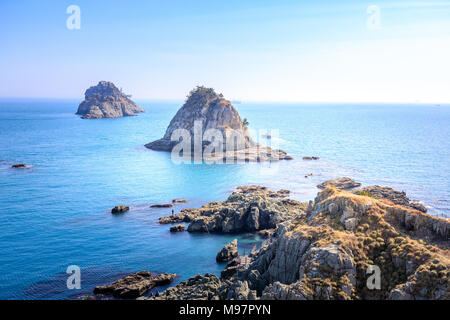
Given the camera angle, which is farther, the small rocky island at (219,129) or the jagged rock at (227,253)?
the small rocky island at (219,129)

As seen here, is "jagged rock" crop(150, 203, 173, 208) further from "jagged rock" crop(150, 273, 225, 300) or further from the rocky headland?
the rocky headland

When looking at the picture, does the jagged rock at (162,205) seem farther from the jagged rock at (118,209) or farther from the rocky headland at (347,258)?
the rocky headland at (347,258)

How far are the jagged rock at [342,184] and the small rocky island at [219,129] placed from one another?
37351 mm

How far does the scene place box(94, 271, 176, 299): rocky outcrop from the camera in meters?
43.8

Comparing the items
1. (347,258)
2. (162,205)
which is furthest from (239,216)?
(347,258)

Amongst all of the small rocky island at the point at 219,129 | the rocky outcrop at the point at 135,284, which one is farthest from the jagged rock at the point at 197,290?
the small rocky island at the point at 219,129

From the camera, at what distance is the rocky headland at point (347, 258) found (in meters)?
30.0

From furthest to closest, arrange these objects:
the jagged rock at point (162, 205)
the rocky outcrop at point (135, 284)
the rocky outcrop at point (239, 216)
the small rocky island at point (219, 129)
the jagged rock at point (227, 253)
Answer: the small rocky island at point (219, 129)
the jagged rock at point (162, 205)
the rocky outcrop at point (239, 216)
the jagged rock at point (227, 253)
the rocky outcrop at point (135, 284)

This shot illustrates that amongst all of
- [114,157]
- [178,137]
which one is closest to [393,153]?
[178,137]

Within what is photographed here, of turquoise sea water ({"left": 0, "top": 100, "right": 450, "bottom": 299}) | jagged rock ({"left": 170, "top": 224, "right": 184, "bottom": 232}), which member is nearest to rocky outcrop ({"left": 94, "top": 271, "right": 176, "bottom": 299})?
turquoise sea water ({"left": 0, "top": 100, "right": 450, "bottom": 299})

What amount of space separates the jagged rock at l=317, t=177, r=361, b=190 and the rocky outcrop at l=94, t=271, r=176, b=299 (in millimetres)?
55835

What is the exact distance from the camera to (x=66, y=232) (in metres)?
64.6
